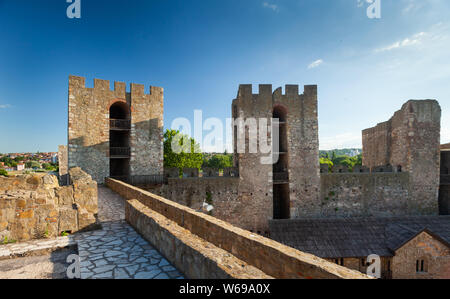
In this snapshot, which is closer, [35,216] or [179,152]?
[35,216]

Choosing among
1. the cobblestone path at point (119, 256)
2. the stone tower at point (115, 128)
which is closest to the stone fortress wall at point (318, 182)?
the stone tower at point (115, 128)

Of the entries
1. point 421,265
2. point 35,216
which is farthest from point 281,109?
point 35,216

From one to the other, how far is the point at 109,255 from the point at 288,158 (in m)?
12.0

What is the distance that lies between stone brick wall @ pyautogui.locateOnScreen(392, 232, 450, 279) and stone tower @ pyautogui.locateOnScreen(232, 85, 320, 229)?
460 centimetres

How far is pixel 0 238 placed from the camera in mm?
4137

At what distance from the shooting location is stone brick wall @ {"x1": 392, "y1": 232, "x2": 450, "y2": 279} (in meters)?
10.4

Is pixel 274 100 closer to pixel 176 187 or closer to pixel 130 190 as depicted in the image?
pixel 176 187

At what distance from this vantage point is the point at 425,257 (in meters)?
10.5

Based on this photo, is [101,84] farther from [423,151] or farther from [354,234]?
[423,151]

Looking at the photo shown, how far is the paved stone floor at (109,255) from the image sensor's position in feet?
10.6

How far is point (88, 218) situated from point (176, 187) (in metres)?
7.84

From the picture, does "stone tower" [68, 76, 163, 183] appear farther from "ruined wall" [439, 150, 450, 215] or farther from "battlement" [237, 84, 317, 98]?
"ruined wall" [439, 150, 450, 215]

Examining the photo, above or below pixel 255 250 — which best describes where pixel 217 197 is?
below
